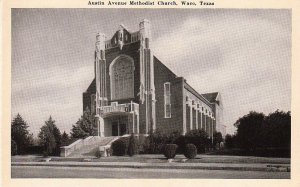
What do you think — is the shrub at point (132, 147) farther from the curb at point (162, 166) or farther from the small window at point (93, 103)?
the small window at point (93, 103)

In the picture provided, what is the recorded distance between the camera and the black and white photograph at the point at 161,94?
443 inches

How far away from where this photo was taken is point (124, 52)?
13.7 m

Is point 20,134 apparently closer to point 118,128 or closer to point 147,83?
point 118,128

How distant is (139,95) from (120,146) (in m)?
1.89

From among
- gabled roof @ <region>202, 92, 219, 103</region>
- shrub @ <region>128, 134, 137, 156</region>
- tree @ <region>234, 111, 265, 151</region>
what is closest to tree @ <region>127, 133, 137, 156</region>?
shrub @ <region>128, 134, 137, 156</region>

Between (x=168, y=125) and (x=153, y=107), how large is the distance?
33.3 inches

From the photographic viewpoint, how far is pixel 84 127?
41.1ft

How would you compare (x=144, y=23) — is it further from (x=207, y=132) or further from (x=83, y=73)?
(x=207, y=132)

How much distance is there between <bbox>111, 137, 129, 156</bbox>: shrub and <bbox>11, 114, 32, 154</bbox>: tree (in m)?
2.59

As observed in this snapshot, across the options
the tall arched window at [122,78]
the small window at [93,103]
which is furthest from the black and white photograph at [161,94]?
the tall arched window at [122,78]

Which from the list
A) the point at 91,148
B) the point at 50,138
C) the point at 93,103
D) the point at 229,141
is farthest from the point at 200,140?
the point at 50,138

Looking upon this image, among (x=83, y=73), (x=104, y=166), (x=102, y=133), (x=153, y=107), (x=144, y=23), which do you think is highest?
(x=144, y=23)

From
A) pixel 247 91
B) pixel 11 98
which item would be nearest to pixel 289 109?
pixel 247 91

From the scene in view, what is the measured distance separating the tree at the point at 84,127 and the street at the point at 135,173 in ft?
3.77
